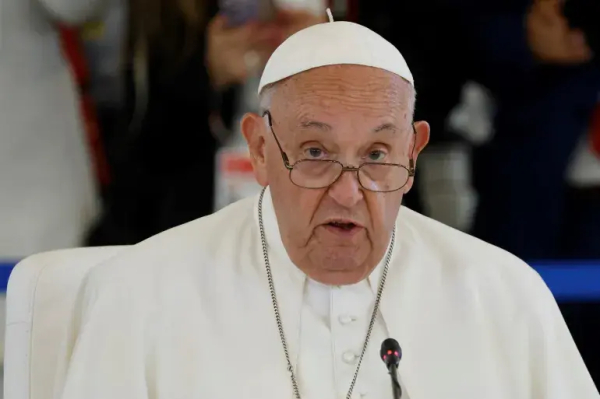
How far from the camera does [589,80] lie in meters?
2.60

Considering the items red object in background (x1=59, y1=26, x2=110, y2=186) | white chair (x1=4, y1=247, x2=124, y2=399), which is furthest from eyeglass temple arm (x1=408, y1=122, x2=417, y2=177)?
red object in background (x1=59, y1=26, x2=110, y2=186)

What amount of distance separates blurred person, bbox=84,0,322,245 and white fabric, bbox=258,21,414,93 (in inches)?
32.9

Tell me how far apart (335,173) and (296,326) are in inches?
13.8

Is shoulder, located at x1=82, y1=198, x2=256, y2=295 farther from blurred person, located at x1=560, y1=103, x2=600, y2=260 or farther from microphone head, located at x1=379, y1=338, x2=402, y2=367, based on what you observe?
blurred person, located at x1=560, y1=103, x2=600, y2=260

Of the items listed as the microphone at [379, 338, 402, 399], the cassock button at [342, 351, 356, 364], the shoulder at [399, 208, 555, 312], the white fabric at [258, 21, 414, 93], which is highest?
the white fabric at [258, 21, 414, 93]

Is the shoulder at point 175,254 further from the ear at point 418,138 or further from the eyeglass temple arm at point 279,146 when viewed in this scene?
the ear at point 418,138

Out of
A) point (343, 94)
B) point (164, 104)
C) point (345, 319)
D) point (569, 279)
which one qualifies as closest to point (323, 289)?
point (345, 319)

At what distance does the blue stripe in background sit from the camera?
2.29m

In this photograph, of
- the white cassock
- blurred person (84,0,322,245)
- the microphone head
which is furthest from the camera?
blurred person (84,0,322,245)

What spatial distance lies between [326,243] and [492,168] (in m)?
1.36

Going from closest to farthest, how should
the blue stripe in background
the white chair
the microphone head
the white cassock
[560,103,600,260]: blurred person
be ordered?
the microphone head → the white cassock → the white chair → the blue stripe in background → [560,103,600,260]: blurred person

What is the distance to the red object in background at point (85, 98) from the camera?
2488 millimetres

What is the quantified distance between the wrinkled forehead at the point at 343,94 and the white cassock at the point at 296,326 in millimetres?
315

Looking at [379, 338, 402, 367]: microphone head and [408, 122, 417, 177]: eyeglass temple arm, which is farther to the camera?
[408, 122, 417, 177]: eyeglass temple arm
